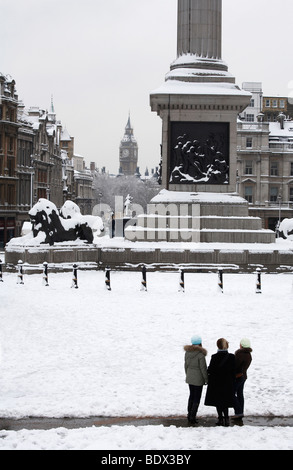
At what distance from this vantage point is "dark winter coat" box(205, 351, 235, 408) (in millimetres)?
10258

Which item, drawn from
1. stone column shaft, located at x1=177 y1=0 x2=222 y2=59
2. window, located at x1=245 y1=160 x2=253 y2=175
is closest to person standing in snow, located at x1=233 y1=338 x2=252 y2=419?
stone column shaft, located at x1=177 y1=0 x2=222 y2=59

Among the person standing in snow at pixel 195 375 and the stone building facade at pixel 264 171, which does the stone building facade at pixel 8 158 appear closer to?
the stone building facade at pixel 264 171

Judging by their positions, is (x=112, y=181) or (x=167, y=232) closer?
(x=167, y=232)

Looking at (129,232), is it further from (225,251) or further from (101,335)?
(101,335)

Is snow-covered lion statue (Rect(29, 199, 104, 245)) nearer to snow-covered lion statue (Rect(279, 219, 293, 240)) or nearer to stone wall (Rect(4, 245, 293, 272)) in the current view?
stone wall (Rect(4, 245, 293, 272))

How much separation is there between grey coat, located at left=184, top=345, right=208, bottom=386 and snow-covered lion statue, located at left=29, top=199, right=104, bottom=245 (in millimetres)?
21606

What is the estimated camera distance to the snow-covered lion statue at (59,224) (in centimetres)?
3195

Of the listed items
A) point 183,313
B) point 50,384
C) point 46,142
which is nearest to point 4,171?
point 46,142

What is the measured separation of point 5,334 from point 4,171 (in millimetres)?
54235

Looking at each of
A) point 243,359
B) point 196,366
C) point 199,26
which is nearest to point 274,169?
point 199,26

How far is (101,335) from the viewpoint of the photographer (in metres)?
16.5

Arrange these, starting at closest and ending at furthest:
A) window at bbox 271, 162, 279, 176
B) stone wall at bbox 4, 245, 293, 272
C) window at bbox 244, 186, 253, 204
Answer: stone wall at bbox 4, 245, 293, 272 → window at bbox 244, 186, 253, 204 → window at bbox 271, 162, 279, 176

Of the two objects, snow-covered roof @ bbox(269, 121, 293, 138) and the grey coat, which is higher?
snow-covered roof @ bbox(269, 121, 293, 138)

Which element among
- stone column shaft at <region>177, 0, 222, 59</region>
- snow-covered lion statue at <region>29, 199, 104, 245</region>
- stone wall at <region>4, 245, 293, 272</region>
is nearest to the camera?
stone wall at <region>4, 245, 293, 272</region>
